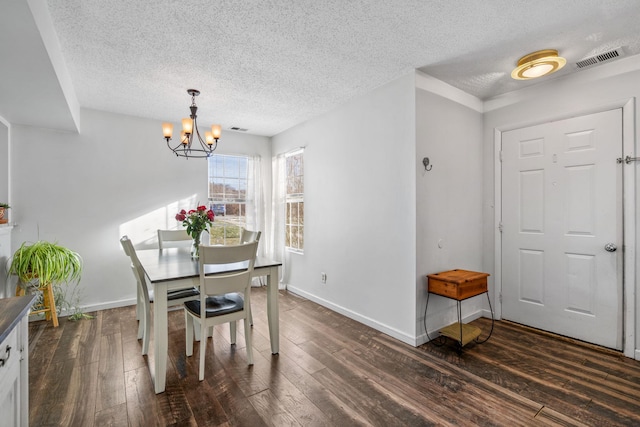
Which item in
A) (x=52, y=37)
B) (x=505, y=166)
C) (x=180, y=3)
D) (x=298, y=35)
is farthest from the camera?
(x=505, y=166)

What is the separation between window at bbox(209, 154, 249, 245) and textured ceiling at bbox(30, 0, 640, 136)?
1.49 meters

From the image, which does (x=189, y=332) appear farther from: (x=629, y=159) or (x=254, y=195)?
(x=629, y=159)

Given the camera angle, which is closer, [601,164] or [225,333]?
[601,164]

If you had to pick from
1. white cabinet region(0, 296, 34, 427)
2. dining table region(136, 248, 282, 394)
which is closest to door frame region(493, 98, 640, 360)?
dining table region(136, 248, 282, 394)

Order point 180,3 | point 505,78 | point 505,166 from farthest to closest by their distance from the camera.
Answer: point 505,166, point 505,78, point 180,3

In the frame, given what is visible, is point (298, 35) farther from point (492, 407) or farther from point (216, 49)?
point (492, 407)

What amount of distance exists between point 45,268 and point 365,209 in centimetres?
331

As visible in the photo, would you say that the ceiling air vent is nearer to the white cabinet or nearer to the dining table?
the dining table

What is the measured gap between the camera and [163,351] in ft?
6.82

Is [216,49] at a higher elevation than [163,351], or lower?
higher

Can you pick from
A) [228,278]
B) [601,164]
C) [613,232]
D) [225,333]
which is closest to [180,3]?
[228,278]

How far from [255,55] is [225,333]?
2608mm

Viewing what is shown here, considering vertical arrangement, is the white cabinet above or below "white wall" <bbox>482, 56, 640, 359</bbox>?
below

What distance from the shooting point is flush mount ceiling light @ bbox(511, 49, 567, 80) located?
241cm
